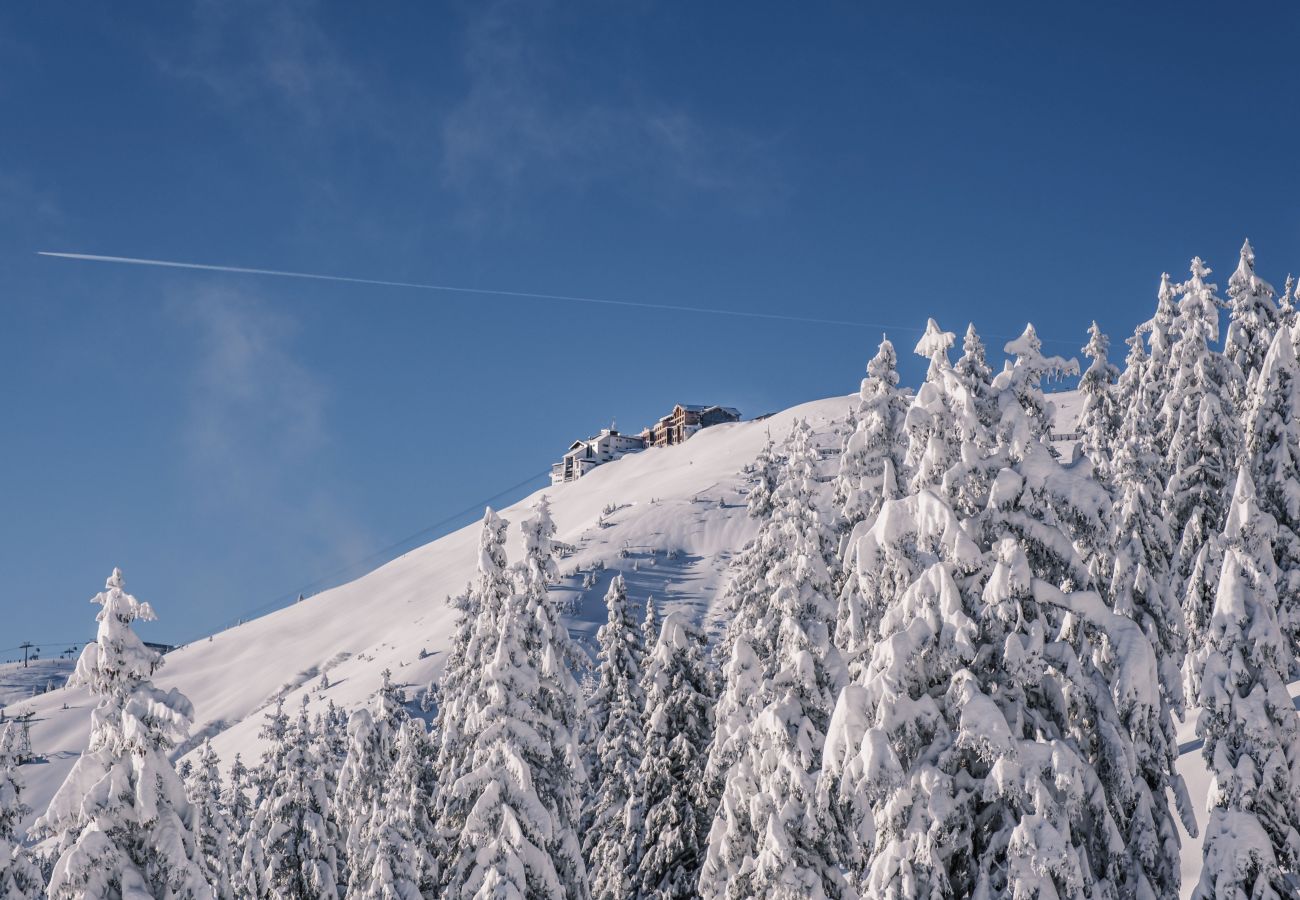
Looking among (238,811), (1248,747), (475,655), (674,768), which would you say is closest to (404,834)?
(674,768)

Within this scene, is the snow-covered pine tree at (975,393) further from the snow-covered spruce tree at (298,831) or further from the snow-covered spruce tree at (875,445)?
the snow-covered spruce tree at (298,831)

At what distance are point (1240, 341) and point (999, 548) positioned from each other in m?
26.5

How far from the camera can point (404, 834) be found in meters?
33.0

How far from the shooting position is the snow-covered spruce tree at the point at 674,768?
3297cm

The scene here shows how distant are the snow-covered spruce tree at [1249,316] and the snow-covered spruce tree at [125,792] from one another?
3216 centimetres

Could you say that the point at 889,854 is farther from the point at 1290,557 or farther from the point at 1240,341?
the point at 1240,341

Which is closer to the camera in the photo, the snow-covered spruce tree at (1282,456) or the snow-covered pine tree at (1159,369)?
the snow-covered spruce tree at (1282,456)

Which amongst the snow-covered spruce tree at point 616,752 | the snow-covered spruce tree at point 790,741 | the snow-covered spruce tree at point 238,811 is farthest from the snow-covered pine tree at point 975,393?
the snow-covered spruce tree at point 238,811

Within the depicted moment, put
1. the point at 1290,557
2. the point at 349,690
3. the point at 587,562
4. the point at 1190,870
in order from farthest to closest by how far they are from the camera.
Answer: the point at 587,562 → the point at 349,690 → the point at 1290,557 → the point at 1190,870

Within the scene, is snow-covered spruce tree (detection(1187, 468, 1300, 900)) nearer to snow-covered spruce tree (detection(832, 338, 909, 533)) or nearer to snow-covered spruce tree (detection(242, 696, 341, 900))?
snow-covered spruce tree (detection(832, 338, 909, 533))

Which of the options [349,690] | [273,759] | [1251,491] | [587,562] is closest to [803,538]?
[1251,491]

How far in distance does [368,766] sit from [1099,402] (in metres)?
29.7

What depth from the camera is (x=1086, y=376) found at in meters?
42.4

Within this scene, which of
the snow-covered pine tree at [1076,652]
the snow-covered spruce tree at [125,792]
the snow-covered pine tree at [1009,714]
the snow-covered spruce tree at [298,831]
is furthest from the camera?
the snow-covered spruce tree at [298,831]
